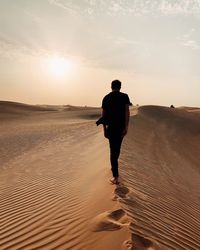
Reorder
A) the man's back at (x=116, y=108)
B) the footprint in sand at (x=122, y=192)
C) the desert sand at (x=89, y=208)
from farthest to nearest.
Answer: the man's back at (x=116, y=108) < the footprint in sand at (x=122, y=192) < the desert sand at (x=89, y=208)

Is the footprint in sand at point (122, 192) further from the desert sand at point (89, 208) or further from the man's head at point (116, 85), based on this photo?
the man's head at point (116, 85)

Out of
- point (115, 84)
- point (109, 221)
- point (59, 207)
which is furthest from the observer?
point (115, 84)

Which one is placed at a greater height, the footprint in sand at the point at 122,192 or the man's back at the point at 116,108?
the man's back at the point at 116,108

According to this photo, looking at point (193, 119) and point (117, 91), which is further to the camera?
point (193, 119)

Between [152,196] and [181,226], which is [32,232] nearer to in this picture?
[181,226]

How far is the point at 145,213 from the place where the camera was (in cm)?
627

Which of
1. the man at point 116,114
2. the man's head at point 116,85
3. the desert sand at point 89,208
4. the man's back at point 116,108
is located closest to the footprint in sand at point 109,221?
the desert sand at point 89,208

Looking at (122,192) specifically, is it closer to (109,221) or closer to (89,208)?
(89,208)

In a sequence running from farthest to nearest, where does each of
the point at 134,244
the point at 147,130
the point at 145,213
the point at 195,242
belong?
the point at 147,130 < the point at 145,213 < the point at 195,242 < the point at 134,244

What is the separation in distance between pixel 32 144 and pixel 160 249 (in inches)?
629

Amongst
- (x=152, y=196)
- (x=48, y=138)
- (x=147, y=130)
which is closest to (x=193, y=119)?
(x=147, y=130)

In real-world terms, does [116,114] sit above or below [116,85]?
below

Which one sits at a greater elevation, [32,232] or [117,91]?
[117,91]

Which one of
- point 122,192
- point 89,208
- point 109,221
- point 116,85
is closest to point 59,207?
point 89,208
